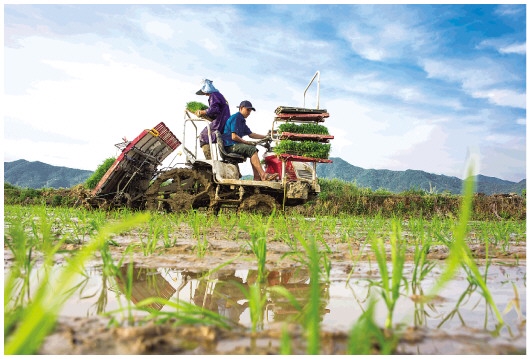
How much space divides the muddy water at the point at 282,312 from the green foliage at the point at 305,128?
5.43 meters

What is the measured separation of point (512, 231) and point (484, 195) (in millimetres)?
8257

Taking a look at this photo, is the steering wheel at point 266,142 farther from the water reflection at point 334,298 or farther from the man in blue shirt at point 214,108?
the water reflection at point 334,298

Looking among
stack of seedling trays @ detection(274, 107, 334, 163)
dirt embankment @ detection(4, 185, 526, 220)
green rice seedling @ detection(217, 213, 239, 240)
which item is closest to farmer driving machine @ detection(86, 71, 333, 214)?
stack of seedling trays @ detection(274, 107, 334, 163)

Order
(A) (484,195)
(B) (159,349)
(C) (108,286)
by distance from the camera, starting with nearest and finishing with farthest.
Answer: (B) (159,349) < (C) (108,286) < (A) (484,195)

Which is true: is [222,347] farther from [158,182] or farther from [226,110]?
[158,182]

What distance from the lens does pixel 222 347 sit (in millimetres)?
1185

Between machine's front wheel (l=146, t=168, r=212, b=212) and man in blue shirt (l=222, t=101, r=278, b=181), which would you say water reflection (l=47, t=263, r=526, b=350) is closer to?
man in blue shirt (l=222, t=101, r=278, b=181)

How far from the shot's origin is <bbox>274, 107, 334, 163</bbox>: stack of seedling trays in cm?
797

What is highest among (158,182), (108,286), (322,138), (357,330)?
(322,138)

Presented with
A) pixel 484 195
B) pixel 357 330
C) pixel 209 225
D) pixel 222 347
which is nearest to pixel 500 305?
pixel 357 330

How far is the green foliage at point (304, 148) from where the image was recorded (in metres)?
7.93

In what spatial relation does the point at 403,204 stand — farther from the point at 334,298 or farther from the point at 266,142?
the point at 334,298

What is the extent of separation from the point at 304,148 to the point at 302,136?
23cm

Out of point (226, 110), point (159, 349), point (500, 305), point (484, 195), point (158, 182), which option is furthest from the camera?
point (484, 195)
